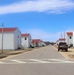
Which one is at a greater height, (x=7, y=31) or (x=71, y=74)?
(x=7, y=31)

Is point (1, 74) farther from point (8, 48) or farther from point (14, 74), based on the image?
point (8, 48)

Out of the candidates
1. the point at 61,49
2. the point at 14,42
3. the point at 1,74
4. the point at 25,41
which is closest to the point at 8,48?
the point at 14,42

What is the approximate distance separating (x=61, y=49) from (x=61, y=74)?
42.8 meters

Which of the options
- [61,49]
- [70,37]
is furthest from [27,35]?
[61,49]

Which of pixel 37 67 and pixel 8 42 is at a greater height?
pixel 8 42

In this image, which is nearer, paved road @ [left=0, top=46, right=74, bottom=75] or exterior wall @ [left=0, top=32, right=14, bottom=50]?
paved road @ [left=0, top=46, right=74, bottom=75]

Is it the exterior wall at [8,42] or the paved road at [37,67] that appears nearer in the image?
the paved road at [37,67]

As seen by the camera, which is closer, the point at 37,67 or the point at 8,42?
the point at 37,67

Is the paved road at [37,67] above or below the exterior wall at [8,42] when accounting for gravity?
below

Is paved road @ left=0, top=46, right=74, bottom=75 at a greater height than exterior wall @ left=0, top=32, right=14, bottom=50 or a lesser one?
lesser

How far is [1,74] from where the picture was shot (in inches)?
516

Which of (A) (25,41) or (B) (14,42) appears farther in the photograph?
(A) (25,41)

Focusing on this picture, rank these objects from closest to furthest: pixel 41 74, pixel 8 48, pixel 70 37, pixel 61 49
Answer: pixel 41 74 < pixel 61 49 < pixel 8 48 < pixel 70 37

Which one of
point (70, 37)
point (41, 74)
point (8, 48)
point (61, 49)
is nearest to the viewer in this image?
point (41, 74)
